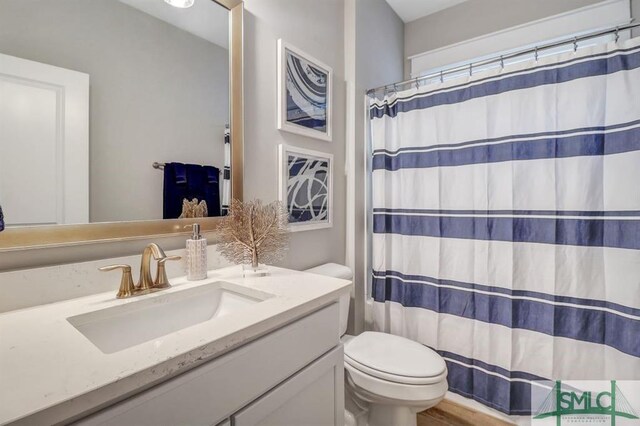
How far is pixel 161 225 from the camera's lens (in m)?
0.97

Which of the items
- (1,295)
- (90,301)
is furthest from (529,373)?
(1,295)

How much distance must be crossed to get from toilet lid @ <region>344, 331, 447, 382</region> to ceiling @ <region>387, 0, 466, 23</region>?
7.50 feet

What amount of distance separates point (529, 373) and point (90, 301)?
182 cm

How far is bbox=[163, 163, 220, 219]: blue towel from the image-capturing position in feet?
3.27

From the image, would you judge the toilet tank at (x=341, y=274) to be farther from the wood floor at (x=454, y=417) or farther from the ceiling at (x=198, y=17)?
the ceiling at (x=198, y=17)

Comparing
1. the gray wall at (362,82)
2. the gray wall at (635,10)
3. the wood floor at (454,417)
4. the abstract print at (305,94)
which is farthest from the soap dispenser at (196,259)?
the gray wall at (635,10)

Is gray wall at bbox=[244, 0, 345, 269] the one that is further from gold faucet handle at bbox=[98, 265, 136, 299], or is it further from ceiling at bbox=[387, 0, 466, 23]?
ceiling at bbox=[387, 0, 466, 23]

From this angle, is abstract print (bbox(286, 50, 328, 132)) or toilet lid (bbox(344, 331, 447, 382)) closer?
toilet lid (bbox(344, 331, 447, 382))

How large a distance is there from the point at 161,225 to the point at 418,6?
237 cm

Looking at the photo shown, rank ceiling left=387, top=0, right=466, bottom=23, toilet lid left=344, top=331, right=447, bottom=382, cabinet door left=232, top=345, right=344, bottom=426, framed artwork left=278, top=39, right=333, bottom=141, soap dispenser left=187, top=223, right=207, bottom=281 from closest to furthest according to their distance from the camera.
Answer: cabinet door left=232, top=345, right=344, bottom=426
soap dispenser left=187, top=223, right=207, bottom=281
toilet lid left=344, top=331, right=447, bottom=382
framed artwork left=278, top=39, right=333, bottom=141
ceiling left=387, top=0, right=466, bottom=23

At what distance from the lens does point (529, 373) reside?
141 centimetres

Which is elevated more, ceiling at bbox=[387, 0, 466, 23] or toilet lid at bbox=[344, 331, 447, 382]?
ceiling at bbox=[387, 0, 466, 23]

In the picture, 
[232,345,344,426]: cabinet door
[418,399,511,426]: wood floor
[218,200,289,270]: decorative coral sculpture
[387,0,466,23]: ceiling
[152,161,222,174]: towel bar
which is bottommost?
[418,399,511,426]: wood floor

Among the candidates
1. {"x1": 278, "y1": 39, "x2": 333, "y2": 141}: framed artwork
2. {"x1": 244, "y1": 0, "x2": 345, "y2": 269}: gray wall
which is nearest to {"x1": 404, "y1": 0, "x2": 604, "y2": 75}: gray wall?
{"x1": 244, "y1": 0, "x2": 345, "y2": 269}: gray wall
